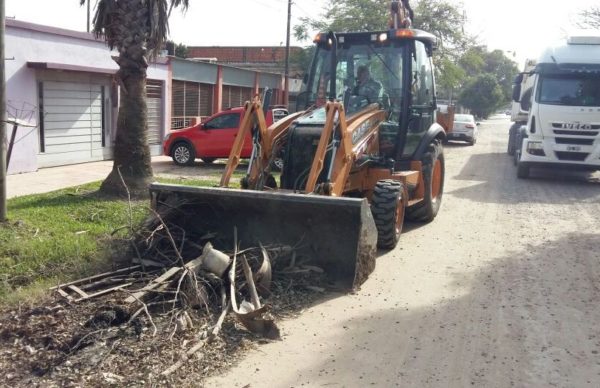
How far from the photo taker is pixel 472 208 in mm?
11203

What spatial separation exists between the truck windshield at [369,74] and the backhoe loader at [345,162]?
0.01 metres

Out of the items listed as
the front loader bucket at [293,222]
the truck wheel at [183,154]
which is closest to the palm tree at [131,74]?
the front loader bucket at [293,222]

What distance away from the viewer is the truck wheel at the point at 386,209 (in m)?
7.50

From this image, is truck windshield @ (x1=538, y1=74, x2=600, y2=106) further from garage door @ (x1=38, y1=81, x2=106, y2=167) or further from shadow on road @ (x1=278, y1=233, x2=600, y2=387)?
garage door @ (x1=38, y1=81, x2=106, y2=167)

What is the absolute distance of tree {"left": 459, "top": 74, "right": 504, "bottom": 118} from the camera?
176 feet

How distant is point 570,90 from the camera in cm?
1422

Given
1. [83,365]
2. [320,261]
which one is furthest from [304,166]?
[83,365]

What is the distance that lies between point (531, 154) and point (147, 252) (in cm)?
1117

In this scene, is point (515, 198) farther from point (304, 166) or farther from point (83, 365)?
point (83, 365)

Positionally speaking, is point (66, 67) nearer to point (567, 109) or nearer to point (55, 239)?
point (55, 239)

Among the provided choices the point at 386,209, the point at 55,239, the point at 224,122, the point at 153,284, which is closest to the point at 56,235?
the point at 55,239

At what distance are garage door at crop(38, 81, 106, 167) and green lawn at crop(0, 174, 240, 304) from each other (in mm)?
5248

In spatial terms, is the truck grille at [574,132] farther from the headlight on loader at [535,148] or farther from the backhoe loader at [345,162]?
the backhoe loader at [345,162]

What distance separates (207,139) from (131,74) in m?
6.56
